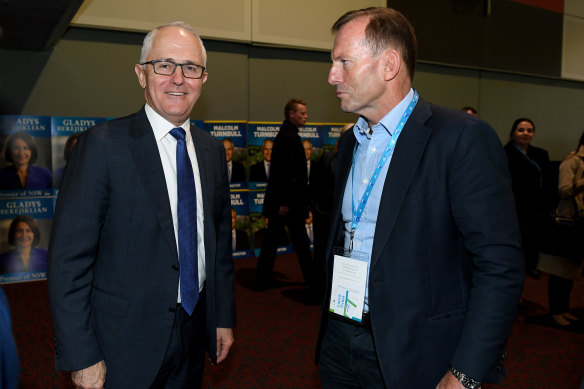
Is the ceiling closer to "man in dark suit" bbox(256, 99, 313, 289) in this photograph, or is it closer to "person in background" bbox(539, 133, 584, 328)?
"man in dark suit" bbox(256, 99, 313, 289)

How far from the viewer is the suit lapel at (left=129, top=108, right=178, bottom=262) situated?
152 cm

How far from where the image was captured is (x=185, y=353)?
5.43 feet

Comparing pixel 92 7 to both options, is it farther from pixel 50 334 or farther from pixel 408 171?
pixel 408 171

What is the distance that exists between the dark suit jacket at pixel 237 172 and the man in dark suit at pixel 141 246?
4773 millimetres

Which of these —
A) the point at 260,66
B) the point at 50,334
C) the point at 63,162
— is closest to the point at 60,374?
the point at 50,334

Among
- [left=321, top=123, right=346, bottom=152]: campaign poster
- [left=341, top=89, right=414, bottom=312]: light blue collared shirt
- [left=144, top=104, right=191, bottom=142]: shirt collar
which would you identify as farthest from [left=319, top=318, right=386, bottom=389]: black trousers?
[left=321, top=123, right=346, bottom=152]: campaign poster

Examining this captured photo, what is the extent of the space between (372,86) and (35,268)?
5247 mm

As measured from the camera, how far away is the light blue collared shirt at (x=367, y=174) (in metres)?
1.44

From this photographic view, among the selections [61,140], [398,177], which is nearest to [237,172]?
[61,140]

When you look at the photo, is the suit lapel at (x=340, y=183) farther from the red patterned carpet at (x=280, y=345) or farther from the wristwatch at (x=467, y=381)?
the red patterned carpet at (x=280, y=345)

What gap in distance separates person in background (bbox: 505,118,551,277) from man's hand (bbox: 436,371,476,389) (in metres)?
3.47

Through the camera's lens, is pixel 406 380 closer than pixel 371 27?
Yes

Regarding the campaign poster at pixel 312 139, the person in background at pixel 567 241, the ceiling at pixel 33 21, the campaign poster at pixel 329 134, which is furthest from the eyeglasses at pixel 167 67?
the campaign poster at pixel 329 134

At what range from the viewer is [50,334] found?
3.93 meters
